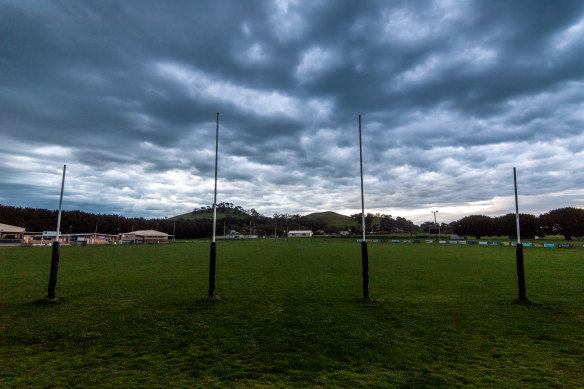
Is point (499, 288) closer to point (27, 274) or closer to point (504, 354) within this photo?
point (504, 354)

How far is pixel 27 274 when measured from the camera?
18.3 meters

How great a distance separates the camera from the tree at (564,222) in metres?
81.9

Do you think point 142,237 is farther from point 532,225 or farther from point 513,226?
point 532,225

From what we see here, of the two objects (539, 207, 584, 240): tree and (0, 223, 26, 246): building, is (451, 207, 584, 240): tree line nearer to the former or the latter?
(539, 207, 584, 240): tree

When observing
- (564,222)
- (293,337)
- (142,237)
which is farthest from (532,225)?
(142,237)

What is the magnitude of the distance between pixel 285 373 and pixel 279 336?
196cm

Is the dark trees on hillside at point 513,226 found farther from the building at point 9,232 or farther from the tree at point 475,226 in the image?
the building at point 9,232

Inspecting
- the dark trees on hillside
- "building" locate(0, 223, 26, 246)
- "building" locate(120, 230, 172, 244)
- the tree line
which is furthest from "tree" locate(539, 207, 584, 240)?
"building" locate(0, 223, 26, 246)

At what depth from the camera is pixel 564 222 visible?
8400 centimetres

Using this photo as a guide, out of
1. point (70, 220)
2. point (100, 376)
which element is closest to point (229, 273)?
point (100, 376)

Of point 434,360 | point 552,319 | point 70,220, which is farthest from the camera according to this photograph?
point 70,220

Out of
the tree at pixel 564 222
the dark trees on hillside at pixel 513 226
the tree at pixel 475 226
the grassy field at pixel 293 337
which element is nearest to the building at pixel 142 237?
the grassy field at pixel 293 337

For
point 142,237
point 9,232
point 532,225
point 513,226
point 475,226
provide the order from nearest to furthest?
point 9,232 < point 142,237 < point 532,225 < point 513,226 < point 475,226

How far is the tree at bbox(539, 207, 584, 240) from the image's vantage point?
81938 millimetres
